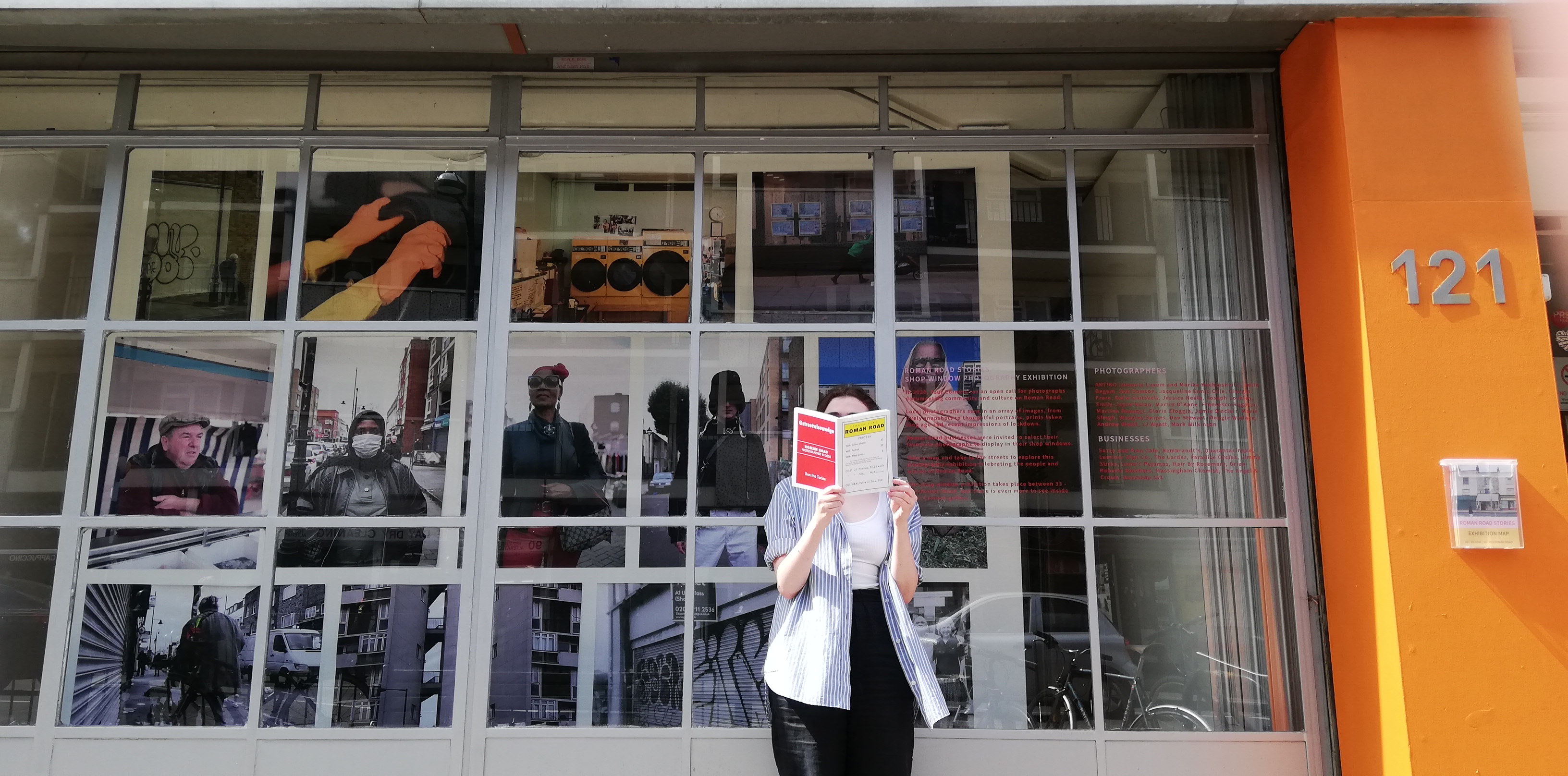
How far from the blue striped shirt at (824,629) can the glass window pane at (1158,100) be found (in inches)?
90.5

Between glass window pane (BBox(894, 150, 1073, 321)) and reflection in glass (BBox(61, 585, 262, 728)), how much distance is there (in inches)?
129

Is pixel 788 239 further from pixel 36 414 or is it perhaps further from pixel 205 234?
pixel 36 414

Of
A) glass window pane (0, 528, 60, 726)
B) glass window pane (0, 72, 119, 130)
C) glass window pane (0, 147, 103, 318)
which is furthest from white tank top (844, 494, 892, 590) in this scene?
glass window pane (0, 72, 119, 130)

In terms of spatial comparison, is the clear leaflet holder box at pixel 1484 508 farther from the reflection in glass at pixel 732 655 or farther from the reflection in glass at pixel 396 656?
the reflection in glass at pixel 396 656

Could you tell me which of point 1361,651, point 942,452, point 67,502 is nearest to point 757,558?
point 942,452

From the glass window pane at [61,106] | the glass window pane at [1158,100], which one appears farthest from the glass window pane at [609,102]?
the glass window pane at [61,106]

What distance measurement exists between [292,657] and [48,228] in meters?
2.40

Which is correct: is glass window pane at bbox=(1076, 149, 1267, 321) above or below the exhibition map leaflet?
above

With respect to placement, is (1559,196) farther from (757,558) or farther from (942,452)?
(757,558)

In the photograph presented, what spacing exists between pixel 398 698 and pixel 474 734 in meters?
0.40

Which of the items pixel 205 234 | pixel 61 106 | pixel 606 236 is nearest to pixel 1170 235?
pixel 606 236

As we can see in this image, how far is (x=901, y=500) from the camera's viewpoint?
3.00 m

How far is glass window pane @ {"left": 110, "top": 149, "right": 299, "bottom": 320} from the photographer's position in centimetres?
406

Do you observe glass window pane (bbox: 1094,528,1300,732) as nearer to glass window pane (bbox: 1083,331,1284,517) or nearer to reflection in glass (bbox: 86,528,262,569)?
glass window pane (bbox: 1083,331,1284,517)
